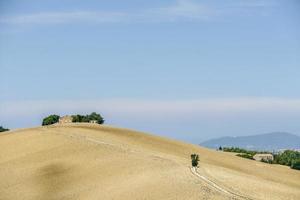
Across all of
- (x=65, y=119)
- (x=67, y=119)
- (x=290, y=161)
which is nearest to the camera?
(x=290, y=161)

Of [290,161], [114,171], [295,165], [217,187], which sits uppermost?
[290,161]

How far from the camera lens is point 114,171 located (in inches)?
3083

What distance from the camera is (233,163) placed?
107m

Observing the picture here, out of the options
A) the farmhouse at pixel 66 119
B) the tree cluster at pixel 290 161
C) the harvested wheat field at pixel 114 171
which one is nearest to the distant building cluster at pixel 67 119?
the farmhouse at pixel 66 119

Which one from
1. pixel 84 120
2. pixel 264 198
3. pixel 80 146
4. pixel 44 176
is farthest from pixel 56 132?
pixel 264 198

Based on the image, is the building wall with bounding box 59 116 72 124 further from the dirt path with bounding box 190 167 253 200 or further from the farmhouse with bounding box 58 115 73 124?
the dirt path with bounding box 190 167 253 200

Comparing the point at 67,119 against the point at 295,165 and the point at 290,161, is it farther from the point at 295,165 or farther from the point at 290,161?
the point at 295,165

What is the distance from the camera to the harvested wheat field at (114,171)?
2603 inches

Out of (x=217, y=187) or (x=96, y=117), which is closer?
(x=217, y=187)

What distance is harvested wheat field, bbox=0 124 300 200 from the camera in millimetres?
66125

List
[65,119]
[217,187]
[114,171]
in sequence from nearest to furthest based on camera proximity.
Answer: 1. [217,187]
2. [114,171]
3. [65,119]

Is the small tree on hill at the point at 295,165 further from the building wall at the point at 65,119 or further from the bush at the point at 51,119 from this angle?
the bush at the point at 51,119

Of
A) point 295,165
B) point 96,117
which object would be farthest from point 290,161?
point 96,117

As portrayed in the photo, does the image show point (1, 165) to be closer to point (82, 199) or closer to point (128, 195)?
point (82, 199)
